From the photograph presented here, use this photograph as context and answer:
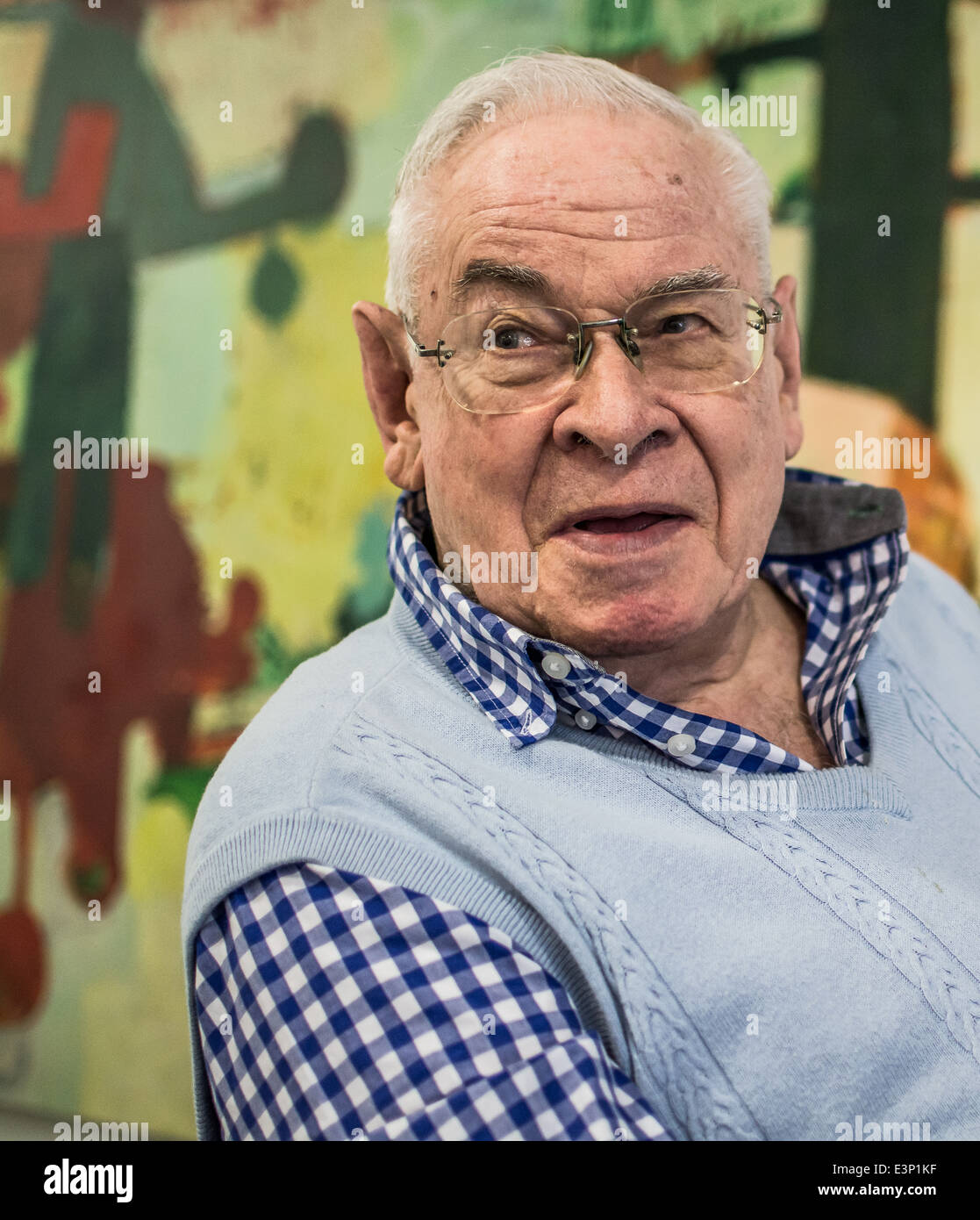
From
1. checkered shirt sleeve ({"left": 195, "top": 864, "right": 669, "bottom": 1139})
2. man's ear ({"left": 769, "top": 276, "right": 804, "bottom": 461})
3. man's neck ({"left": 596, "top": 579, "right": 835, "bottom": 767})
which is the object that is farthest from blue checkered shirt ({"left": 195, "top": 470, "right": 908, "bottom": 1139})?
man's ear ({"left": 769, "top": 276, "right": 804, "bottom": 461})

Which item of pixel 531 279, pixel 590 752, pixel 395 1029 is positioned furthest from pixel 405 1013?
pixel 531 279

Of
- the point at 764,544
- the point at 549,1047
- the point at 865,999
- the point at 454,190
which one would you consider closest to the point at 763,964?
the point at 865,999

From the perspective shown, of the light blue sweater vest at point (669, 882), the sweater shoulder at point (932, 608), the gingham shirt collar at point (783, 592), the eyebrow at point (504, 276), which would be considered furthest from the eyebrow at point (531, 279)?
the sweater shoulder at point (932, 608)

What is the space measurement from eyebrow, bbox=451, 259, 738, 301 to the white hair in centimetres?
8

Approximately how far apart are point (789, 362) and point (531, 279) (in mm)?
400

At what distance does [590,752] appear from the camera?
1042 mm

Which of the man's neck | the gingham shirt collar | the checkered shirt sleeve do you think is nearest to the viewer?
the checkered shirt sleeve

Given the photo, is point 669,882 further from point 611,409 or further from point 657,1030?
point 611,409

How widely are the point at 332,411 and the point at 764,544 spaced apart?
4.04 feet

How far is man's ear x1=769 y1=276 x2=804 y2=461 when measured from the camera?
128 cm

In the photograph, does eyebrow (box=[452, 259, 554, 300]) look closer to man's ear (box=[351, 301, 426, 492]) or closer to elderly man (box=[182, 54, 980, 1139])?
elderly man (box=[182, 54, 980, 1139])

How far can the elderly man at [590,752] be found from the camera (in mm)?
874

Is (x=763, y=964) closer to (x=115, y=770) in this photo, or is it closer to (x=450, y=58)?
(x=115, y=770)

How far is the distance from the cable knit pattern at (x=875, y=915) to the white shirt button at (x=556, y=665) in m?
0.18
